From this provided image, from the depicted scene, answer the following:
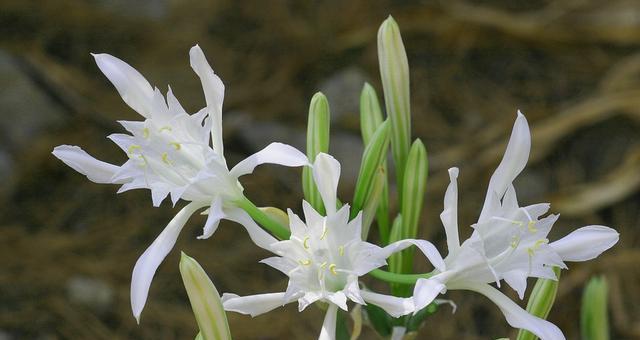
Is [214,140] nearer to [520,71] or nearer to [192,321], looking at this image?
[192,321]

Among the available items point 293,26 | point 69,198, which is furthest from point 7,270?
point 293,26

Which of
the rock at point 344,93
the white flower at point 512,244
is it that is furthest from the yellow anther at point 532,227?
the rock at point 344,93

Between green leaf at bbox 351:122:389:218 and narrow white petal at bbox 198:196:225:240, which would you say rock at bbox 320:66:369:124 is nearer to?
green leaf at bbox 351:122:389:218

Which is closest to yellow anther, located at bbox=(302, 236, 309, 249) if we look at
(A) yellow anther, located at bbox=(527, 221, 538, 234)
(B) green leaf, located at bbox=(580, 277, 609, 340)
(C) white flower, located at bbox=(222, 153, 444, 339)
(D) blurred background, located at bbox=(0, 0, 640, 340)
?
(C) white flower, located at bbox=(222, 153, 444, 339)

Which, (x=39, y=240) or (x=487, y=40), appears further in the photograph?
(x=487, y=40)

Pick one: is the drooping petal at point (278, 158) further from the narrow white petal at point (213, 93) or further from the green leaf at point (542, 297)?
the green leaf at point (542, 297)

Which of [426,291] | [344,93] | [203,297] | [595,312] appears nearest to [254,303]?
[203,297]
